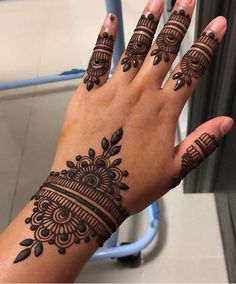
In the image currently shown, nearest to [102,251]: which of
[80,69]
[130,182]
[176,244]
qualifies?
[176,244]

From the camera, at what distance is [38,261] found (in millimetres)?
514

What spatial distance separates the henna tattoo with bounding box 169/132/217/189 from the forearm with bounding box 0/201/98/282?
18cm

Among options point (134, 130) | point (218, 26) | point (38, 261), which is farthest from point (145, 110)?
point (38, 261)

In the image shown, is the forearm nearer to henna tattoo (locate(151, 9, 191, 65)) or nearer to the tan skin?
the tan skin

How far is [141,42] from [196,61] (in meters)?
0.10

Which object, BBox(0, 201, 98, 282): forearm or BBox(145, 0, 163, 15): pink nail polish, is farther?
BBox(145, 0, 163, 15): pink nail polish

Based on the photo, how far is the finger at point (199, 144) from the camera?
22.0 inches

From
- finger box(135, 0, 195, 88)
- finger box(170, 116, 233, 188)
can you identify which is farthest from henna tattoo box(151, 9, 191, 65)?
finger box(170, 116, 233, 188)

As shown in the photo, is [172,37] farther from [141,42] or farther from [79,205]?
[79,205]

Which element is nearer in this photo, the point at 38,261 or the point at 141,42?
the point at 38,261

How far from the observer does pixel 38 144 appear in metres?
1.38

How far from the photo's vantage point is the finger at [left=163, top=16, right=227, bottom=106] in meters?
0.58

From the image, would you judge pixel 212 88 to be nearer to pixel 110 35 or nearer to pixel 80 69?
pixel 110 35

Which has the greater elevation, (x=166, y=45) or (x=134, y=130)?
(x=166, y=45)
